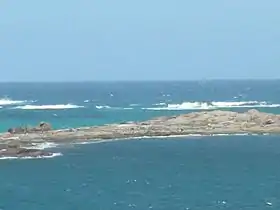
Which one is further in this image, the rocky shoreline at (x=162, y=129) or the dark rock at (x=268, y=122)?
the dark rock at (x=268, y=122)

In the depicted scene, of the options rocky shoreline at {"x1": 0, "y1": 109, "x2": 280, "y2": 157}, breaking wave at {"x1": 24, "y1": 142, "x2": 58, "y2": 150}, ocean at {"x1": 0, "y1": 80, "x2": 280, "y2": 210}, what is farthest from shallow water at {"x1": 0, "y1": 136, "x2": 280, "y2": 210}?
rocky shoreline at {"x1": 0, "y1": 109, "x2": 280, "y2": 157}

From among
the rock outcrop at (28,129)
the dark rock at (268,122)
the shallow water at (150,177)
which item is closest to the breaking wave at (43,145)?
the shallow water at (150,177)

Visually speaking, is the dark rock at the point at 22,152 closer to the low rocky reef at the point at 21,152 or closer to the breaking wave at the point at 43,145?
the low rocky reef at the point at 21,152

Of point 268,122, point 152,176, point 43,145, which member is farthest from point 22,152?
point 268,122

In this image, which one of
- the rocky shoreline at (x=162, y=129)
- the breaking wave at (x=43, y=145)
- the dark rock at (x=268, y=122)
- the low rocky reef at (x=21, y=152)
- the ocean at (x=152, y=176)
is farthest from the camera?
the dark rock at (x=268, y=122)

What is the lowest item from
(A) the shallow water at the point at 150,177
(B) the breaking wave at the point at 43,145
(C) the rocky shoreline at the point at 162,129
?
(A) the shallow water at the point at 150,177

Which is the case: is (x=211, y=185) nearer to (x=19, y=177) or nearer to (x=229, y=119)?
(x=19, y=177)

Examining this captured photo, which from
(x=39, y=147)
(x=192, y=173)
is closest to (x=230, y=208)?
Result: (x=192, y=173)

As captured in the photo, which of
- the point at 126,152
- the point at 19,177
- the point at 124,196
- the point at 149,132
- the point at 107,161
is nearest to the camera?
the point at 124,196
